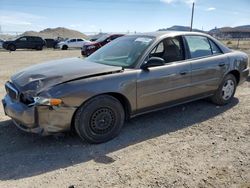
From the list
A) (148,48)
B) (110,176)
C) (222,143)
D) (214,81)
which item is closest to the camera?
(110,176)

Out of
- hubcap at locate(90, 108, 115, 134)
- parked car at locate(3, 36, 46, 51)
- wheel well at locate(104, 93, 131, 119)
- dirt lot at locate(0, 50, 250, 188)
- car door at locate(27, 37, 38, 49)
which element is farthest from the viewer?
car door at locate(27, 37, 38, 49)

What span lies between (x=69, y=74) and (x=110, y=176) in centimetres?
150

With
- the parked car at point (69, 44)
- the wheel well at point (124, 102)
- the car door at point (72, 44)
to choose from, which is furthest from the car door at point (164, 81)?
the car door at point (72, 44)

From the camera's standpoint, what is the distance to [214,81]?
5422 mm

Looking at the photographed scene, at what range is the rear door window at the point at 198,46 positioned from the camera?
5.14 metres

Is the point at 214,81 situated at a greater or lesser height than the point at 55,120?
greater

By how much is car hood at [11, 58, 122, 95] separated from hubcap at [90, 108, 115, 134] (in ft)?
1.79

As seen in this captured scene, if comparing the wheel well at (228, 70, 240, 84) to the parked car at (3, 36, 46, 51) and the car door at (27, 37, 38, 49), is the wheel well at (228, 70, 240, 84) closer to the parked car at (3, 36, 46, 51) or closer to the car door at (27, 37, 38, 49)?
the parked car at (3, 36, 46, 51)

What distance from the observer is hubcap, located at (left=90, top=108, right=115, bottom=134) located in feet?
13.0

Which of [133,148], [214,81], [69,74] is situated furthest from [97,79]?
[214,81]

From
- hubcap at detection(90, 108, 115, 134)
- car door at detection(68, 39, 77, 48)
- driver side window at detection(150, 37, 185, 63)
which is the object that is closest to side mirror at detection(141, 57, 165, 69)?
driver side window at detection(150, 37, 185, 63)

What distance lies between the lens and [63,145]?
4.03 metres

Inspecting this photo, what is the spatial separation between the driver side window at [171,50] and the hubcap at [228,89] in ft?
4.61

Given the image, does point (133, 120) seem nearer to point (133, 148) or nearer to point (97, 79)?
point (133, 148)
